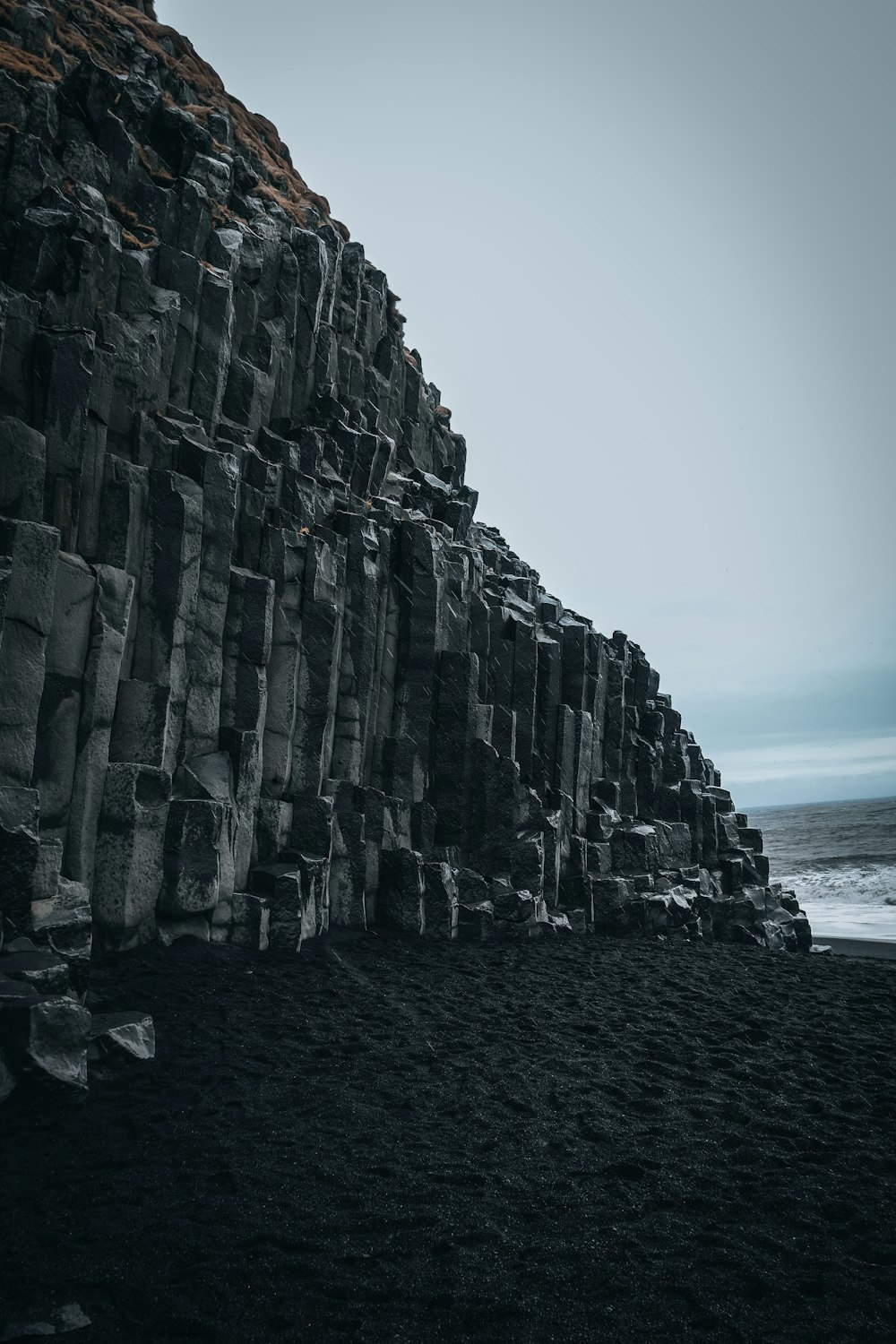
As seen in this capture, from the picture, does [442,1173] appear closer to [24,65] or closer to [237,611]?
[237,611]

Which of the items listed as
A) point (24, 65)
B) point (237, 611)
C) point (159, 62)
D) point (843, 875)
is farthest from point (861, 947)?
point (159, 62)

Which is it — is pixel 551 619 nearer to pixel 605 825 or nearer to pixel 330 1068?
pixel 605 825

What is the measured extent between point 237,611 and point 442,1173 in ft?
27.8

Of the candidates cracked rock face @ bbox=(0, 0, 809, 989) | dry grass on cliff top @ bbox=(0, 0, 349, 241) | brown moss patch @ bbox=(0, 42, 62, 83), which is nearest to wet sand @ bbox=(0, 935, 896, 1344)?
cracked rock face @ bbox=(0, 0, 809, 989)

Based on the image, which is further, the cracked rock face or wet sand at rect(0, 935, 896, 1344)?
the cracked rock face

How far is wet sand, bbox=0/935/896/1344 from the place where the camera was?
16.7ft

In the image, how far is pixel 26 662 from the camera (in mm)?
9250

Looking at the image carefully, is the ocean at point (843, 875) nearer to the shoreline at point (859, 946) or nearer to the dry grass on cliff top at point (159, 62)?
the shoreline at point (859, 946)

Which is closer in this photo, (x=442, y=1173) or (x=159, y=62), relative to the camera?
(x=442, y=1173)

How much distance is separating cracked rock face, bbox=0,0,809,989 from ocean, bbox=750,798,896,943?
1087 cm

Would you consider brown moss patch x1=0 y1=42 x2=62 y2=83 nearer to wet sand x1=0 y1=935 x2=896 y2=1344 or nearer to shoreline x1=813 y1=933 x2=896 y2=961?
wet sand x1=0 y1=935 x2=896 y2=1344

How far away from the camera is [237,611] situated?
12953mm

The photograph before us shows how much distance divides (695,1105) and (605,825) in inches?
468

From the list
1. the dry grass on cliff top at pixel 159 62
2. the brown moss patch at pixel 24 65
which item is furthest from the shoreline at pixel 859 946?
the brown moss patch at pixel 24 65
